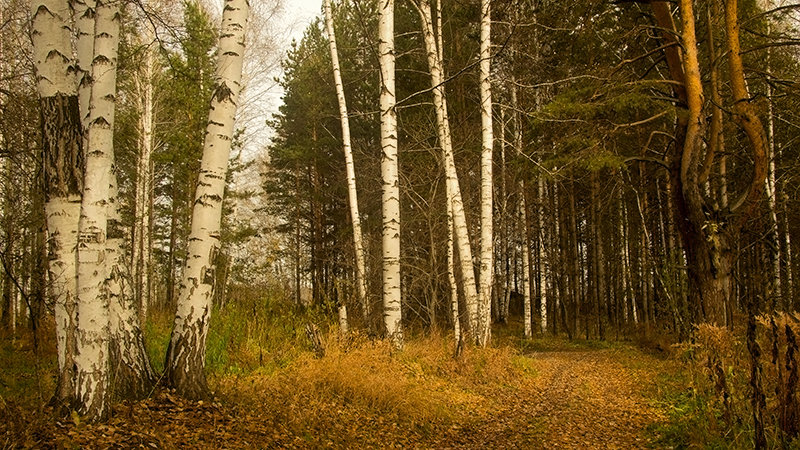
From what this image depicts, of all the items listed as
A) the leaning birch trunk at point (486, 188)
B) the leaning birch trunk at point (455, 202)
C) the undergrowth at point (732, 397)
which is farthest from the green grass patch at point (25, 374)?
the leaning birch trunk at point (486, 188)

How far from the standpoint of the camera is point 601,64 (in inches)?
404

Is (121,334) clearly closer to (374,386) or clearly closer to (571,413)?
(374,386)

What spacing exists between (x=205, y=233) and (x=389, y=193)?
12.6ft

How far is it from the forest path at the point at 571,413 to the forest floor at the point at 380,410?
0.02 meters

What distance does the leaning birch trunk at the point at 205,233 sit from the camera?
4.67 m

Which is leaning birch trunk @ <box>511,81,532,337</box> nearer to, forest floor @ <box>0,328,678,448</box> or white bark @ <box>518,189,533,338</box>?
white bark @ <box>518,189,533,338</box>

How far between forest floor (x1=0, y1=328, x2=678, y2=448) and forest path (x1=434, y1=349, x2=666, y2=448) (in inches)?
0.8

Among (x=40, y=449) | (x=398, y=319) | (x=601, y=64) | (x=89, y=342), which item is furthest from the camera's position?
(x=601, y=64)

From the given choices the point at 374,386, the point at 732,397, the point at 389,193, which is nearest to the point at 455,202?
the point at 389,193

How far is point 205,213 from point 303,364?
2.61m

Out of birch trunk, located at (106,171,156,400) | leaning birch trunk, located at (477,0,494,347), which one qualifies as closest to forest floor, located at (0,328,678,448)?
birch trunk, located at (106,171,156,400)

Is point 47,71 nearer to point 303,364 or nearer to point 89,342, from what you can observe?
point 89,342

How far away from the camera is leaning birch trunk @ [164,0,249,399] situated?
467 centimetres

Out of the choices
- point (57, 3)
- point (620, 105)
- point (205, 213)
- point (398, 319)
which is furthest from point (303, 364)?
point (620, 105)
